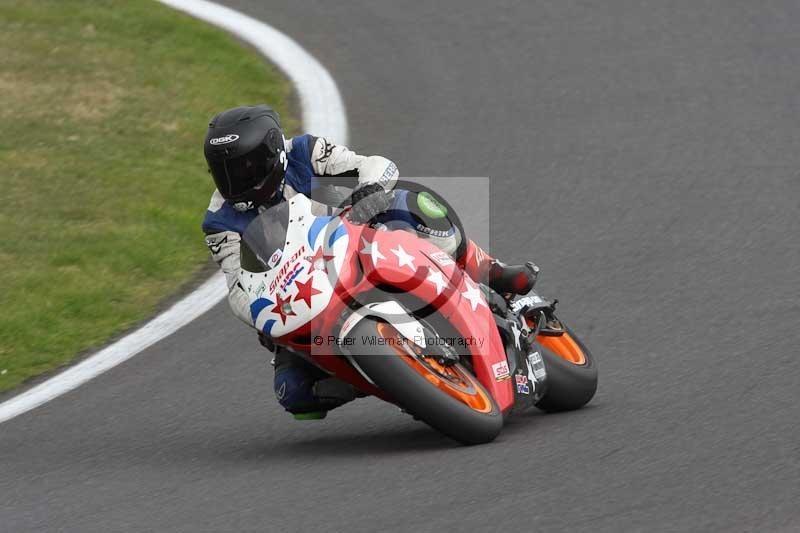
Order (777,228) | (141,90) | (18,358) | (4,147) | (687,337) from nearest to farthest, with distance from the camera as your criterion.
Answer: (687,337) → (18,358) → (777,228) → (4,147) → (141,90)

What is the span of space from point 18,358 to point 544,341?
2993 millimetres

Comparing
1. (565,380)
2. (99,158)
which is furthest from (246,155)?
(99,158)

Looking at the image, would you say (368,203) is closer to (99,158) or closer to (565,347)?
(565,347)

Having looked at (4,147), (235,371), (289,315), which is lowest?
(4,147)

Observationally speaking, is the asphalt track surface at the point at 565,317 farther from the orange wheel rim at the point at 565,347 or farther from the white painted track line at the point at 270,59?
the orange wheel rim at the point at 565,347

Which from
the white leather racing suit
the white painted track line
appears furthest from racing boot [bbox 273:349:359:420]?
the white painted track line

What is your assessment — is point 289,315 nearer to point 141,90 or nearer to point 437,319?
point 437,319

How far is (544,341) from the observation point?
665 centimetres

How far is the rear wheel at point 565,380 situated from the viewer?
6.39 metres

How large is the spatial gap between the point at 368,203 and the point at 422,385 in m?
0.83

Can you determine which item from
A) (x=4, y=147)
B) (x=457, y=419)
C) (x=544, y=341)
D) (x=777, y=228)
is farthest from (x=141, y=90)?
(x=457, y=419)

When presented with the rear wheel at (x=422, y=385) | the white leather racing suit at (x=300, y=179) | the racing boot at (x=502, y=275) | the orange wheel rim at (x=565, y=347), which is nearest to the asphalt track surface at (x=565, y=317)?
the rear wheel at (x=422, y=385)

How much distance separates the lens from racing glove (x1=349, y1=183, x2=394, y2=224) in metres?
5.84

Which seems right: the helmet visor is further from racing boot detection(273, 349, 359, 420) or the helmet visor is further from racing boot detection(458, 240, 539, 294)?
racing boot detection(458, 240, 539, 294)
